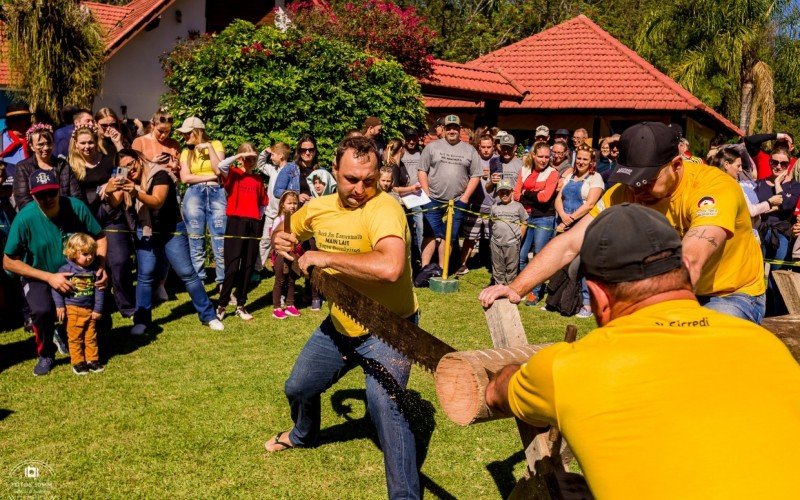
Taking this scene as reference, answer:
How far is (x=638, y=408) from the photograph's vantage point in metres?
2.02

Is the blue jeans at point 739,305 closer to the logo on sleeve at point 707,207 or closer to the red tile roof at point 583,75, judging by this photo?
the logo on sleeve at point 707,207

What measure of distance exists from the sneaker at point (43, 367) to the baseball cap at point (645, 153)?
→ 5656mm

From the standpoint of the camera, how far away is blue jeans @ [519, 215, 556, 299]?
10180 mm

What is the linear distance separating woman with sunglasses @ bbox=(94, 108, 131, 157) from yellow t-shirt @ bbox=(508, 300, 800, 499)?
752 centimetres

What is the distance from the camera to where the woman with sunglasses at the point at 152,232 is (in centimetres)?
791

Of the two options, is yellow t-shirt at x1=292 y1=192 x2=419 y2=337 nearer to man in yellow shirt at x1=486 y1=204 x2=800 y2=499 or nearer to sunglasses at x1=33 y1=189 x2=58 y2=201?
man in yellow shirt at x1=486 y1=204 x2=800 y2=499

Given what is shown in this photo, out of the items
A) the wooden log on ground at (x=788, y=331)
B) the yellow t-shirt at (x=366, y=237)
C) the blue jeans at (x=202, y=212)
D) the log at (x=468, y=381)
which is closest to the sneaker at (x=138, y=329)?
the blue jeans at (x=202, y=212)

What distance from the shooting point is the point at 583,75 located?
2267 centimetres

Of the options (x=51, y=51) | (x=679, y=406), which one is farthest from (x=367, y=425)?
(x=51, y=51)

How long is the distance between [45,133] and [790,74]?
85.5 feet

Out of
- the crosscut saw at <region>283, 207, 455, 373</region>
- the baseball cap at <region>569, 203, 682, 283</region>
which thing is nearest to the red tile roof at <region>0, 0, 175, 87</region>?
the crosscut saw at <region>283, 207, 455, 373</region>

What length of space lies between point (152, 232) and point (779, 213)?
27.6ft

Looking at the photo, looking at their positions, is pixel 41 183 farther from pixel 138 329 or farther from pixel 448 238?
pixel 448 238

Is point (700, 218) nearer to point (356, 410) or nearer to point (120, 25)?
point (356, 410)
